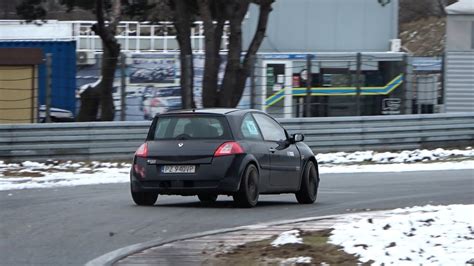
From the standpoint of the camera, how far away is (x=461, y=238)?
9164 mm

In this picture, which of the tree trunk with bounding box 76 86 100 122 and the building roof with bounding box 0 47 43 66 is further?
the tree trunk with bounding box 76 86 100 122

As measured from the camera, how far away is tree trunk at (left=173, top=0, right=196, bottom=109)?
79.4ft

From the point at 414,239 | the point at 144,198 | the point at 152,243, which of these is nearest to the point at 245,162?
the point at 144,198

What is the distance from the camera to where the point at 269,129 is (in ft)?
48.8

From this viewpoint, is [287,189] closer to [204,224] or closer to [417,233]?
[204,224]

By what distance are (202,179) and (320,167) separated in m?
8.90

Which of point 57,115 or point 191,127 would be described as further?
point 57,115

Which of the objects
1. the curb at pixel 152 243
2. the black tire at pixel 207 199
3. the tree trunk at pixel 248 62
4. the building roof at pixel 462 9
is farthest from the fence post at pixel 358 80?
the curb at pixel 152 243

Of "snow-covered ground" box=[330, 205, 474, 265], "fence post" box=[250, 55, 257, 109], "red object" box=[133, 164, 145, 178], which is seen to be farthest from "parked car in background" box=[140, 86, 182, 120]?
"snow-covered ground" box=[330, 205, 474, 265]

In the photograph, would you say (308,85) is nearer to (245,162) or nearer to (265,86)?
(265,86)

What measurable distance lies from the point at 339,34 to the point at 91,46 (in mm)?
10637

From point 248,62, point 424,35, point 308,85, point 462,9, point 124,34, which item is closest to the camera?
point 248,62

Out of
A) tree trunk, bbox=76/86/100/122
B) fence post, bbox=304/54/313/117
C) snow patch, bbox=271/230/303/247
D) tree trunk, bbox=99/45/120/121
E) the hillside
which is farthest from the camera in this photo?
the hillside

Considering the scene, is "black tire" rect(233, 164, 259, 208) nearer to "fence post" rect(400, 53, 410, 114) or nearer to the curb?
the curb
